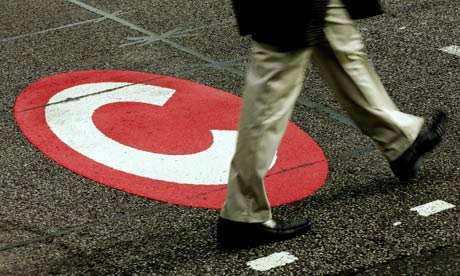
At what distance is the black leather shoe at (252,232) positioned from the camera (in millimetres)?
4250

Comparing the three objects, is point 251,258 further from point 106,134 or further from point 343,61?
point 106,134

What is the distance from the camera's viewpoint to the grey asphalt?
13.9 feet

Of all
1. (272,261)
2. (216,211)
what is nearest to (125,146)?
(216,211)

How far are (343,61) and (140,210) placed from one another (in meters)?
1.14

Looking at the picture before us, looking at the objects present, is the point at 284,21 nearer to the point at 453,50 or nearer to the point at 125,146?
the point at 125,146

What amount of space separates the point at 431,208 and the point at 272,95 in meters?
0.96

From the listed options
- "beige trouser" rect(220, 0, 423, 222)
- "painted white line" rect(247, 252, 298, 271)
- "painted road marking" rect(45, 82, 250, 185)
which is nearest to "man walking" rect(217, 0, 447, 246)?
"beige trouser" rect(220, 0, 423, 222)

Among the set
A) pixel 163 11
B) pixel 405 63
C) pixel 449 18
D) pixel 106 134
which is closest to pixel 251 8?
pixel 106 134

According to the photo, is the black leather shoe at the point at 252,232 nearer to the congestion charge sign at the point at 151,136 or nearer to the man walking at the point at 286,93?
the man walking at the point at 286,93

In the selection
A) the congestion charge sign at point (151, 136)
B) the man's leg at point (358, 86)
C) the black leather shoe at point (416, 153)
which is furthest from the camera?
the congestion charge sign at point (151, 136)

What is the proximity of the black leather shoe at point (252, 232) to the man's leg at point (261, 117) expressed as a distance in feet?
0.20

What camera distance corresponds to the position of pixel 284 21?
13.3ft

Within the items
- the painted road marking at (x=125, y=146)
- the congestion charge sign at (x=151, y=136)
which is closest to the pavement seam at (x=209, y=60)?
the congestion charge sign at (x=151, y=136)

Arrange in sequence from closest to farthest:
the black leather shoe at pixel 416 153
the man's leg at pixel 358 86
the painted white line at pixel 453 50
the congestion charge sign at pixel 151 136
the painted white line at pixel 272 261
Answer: the painted white line at pixel 272 261 < the man's leg at pixel 358 86 < the black leather shoe at pixel 416 153 < the congestion charge sign at pixel 151 136 < the painted white line at pixel 453 50
